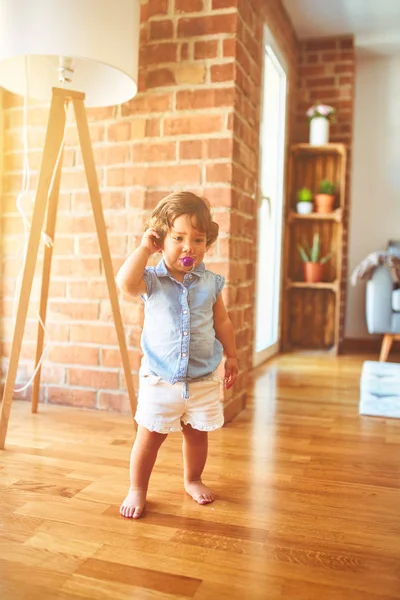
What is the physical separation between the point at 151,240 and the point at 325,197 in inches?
111

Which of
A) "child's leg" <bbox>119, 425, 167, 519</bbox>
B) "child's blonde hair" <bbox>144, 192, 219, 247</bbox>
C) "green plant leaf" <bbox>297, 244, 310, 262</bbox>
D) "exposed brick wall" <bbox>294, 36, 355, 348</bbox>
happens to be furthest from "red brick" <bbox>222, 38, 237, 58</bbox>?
"exposed brick wall" <bbox>294, 36, 355, 348</bbox>

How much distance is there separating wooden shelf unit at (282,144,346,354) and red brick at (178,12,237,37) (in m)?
2.06

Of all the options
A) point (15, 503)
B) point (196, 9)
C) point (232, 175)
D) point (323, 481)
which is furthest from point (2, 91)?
point (323, 481)

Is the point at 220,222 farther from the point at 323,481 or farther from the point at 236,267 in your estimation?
the point at 323,481

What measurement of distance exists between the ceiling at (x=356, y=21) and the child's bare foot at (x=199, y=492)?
318 cm

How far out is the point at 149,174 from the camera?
84.7 inches

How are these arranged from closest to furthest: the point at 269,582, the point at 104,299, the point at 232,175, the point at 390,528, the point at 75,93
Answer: the point at 269,582
the point at 390,528
the point at 75,93
the point at 232,175
the point at 104,299

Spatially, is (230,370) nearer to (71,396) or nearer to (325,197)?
(71,396)

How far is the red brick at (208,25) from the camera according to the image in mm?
2027

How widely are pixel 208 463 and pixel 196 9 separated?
157cm

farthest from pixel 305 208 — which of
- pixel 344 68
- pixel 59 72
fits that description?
pixel 59 72

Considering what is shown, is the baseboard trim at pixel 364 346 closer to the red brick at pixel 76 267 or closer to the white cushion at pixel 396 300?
the white cushion at pixel 396 300

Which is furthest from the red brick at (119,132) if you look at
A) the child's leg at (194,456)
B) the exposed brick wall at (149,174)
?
the child's leg at (194,456)

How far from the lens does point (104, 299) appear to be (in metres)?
2.24
